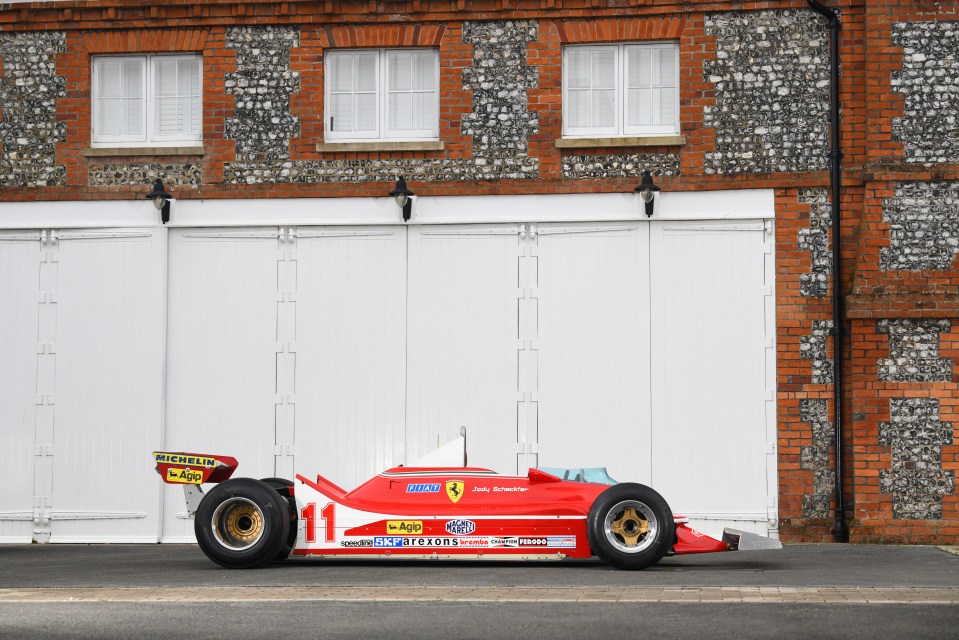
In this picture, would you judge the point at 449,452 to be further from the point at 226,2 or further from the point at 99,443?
the point at 226,2

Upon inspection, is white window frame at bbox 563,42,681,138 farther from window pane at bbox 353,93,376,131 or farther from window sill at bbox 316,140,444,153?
window pane at bbox 353,93,376,131

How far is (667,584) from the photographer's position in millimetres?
10562

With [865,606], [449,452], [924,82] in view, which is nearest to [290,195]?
[449,452]

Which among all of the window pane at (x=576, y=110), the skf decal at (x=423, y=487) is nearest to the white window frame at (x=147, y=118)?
the window pane at (x=576, y=110)

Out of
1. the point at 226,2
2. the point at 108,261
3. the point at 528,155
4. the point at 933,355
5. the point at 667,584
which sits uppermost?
the point at 226,2

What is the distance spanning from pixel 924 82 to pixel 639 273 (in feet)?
12.3

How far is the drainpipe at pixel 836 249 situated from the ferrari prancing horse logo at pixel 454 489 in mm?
5267

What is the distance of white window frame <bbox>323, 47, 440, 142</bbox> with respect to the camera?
54.4 ft

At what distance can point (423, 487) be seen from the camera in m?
12.4

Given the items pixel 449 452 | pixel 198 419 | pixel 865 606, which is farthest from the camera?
pixel 198 419

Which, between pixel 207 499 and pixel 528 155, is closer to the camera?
pixel 207 499

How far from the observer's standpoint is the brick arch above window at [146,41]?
16734mm

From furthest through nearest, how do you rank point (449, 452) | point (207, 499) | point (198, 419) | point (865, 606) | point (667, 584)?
point (198, 419) < point (449, 452) < point (207, 499) < point (667, 584) < point (865, 606)

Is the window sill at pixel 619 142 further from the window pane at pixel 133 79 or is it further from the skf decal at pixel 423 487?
the skf decal at pixel 423 487
